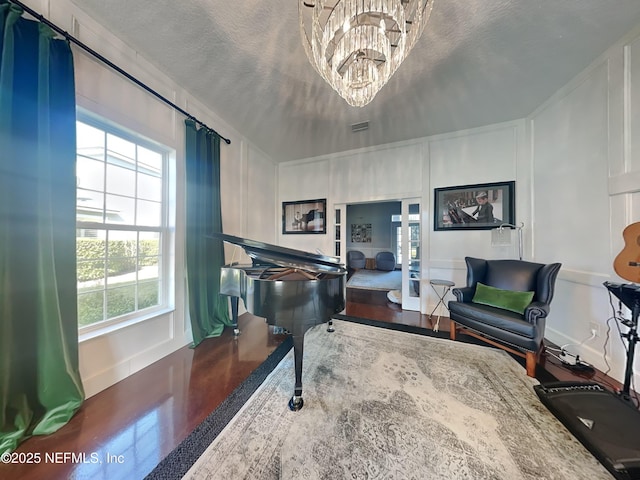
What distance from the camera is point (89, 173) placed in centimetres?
183

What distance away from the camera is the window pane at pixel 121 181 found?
1985 millimetres

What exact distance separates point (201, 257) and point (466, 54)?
350cm

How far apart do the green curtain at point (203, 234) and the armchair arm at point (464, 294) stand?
3023mm

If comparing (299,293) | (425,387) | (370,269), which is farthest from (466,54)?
(370,269)

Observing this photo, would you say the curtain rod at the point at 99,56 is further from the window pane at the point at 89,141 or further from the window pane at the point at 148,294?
the window pane at the point at 148,294

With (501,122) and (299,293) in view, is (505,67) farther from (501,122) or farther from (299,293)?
(299,293)

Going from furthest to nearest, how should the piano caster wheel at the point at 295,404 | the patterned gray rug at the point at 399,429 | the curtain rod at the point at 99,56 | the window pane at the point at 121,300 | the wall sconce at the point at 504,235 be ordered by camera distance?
1. the wall sconce at the point at 504,235
2. the window pane at the point at 121,300
3. the piano caster wheel at the point at 295,404
4. the curtain rod at the point at 99,56
5. the patterned gray rug at the point at 399,429

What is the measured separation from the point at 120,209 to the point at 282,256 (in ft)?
5.53

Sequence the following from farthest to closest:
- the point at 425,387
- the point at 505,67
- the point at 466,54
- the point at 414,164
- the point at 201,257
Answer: the point at 414,164
the point at 201,257
the point at 505,67
the point at 466,54
the point at 425,387

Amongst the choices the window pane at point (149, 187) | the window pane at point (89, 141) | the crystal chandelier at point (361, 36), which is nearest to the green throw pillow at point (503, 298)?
the crystal chandelier at point (361, 36)

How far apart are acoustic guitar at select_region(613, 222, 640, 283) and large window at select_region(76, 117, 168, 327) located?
4213 millimetres

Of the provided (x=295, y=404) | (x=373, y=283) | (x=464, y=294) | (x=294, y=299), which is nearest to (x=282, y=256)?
(x=294, y=299)

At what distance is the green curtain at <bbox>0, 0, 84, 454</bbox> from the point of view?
4.24 feet

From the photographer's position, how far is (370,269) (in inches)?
338
